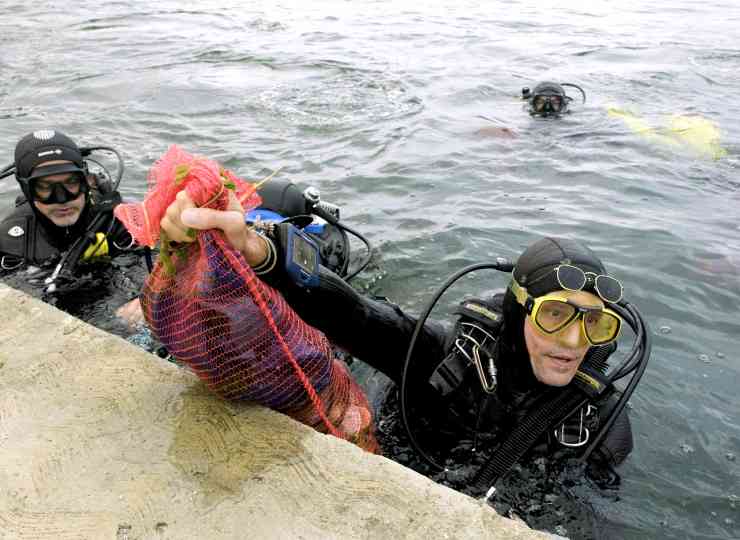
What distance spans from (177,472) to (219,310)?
55cm

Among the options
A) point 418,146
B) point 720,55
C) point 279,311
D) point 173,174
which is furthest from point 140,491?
point 720,55

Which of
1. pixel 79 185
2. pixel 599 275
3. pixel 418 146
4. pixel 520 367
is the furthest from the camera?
pixel 418 146

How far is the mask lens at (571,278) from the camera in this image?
2.64 meters

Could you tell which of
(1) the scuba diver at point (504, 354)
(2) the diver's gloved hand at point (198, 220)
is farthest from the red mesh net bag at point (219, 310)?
(1) the scuba diver at point (504, 354)

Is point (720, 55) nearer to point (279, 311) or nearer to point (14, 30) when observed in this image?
point (279, 311)

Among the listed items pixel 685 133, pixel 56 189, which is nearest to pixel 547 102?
pixel 685 133

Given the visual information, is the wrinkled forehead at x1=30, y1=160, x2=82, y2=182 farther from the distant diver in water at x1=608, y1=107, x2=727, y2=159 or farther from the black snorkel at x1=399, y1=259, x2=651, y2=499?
the distant diver in water at x1=608, y1=107, x2=727, y2=159

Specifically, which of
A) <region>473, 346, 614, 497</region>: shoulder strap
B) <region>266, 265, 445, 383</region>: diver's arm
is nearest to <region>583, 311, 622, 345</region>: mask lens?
<region>473, 346, 614, 497</region>: shoulder strap

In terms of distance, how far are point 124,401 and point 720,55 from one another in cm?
1592

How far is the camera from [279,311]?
2.14m

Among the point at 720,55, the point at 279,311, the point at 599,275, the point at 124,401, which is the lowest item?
the point at 720,55

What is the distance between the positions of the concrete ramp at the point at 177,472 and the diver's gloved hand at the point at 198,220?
0.70 meters

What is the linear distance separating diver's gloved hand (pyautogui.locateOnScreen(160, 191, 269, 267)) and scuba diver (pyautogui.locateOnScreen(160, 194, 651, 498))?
0.94ft

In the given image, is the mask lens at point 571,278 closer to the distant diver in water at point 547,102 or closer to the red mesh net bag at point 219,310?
the red mesh net bag at point 219,310
